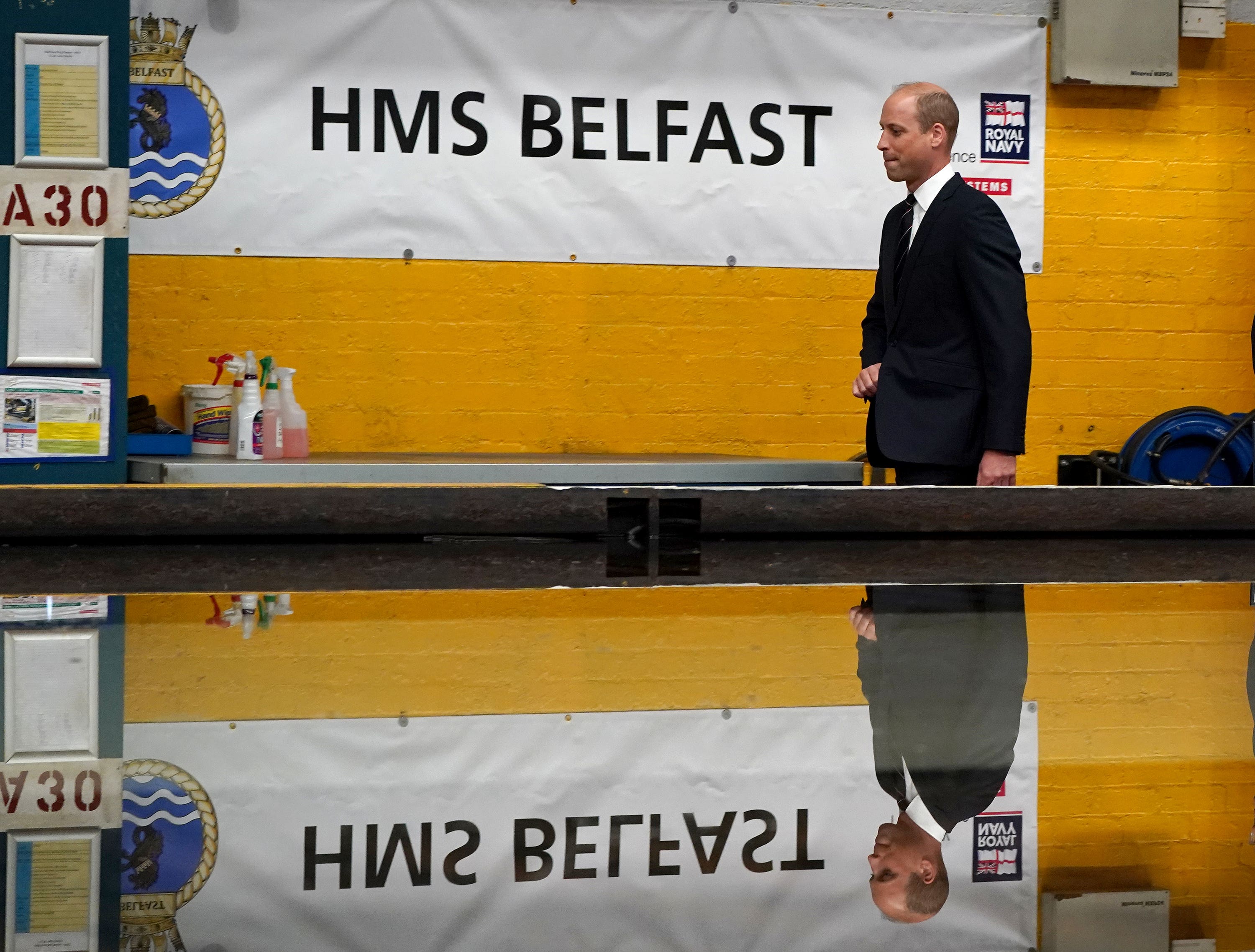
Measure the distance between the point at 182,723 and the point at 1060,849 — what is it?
2.58 ft

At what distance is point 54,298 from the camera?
328 cm

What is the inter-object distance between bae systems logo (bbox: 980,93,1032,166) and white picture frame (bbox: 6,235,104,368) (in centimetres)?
315

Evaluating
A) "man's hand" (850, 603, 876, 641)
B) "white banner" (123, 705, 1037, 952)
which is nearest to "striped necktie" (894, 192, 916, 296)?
"man's hand" (850, 603, 876, 641)

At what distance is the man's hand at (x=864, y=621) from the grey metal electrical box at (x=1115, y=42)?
3465 mm

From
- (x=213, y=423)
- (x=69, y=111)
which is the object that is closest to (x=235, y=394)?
(x=213, y=423)

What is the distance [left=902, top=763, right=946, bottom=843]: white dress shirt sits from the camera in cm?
101

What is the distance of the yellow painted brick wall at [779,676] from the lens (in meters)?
1.05

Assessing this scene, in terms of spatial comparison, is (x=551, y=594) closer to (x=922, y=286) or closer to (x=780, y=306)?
(x=922, y=286)

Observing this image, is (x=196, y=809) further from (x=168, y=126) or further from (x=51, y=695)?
(x=168, y=126)

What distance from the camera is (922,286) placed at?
294 centimetres

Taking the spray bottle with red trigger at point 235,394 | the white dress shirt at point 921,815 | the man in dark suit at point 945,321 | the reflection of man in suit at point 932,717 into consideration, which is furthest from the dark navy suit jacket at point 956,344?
the white dress shirt at point 921,815

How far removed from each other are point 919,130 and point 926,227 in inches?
8.4

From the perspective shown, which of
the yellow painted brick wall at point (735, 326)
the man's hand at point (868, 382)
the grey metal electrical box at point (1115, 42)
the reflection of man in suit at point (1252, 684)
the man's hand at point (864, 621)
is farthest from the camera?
the grey metal electrical box at point (1115, 42)

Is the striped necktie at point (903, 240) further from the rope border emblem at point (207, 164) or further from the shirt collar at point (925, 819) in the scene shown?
the rope border emblem at point (207, 164)
